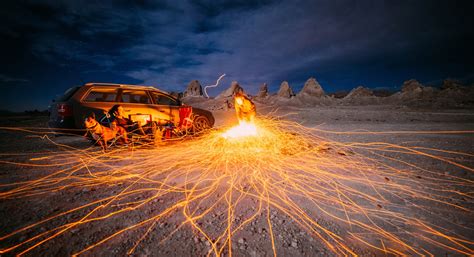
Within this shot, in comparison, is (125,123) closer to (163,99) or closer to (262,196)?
(163,99)

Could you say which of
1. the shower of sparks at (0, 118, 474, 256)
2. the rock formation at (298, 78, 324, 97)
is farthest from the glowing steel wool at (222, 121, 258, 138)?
the rock formation at (298, 78, 324, 97)

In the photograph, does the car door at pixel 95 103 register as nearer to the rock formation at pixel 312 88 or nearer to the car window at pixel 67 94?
the car window at pixel 67 94

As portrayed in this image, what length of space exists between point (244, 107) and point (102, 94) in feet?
15.8

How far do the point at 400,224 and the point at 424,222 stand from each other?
1.14 feet

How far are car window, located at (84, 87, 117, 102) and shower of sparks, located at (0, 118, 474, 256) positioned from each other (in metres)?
1.74

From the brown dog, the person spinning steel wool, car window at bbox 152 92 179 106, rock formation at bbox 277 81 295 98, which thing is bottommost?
the brown dog

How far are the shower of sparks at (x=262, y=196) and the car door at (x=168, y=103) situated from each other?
2.15m

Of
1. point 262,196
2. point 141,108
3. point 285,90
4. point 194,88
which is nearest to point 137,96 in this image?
point 141,108

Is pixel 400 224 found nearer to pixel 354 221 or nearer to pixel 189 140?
pixel 354 221

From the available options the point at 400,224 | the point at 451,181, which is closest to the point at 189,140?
the point at 400,224

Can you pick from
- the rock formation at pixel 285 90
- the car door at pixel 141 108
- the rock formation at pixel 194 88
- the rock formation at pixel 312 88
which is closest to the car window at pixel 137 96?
the car door at pixel 141 108

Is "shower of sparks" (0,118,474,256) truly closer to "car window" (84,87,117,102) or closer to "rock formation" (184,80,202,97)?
"car window" (84,87,117,102)

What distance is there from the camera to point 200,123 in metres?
8.63

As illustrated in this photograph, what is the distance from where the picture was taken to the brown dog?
5.46 metres
